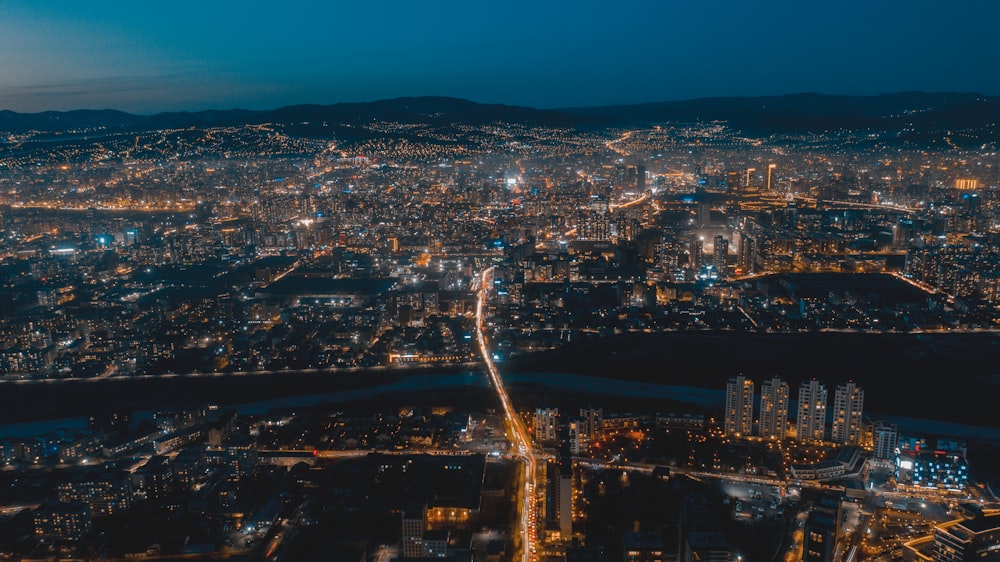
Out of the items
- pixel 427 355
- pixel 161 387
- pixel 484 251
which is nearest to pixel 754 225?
pixel 484 251

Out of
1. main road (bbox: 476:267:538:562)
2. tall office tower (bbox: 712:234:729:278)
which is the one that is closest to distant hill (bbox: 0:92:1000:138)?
tall office tower (bbox: 712:234:729:278)

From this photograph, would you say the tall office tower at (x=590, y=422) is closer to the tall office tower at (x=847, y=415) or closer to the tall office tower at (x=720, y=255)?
the tall office tower at (x=847, y=415)

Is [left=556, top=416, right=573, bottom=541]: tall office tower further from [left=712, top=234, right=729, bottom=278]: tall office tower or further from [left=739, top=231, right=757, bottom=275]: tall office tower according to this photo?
[left=739, top=231, right=757, bottom=275]: tall office tower


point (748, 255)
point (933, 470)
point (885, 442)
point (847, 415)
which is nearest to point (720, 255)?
point (748, 255)

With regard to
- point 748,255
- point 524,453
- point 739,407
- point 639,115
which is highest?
point 639,115

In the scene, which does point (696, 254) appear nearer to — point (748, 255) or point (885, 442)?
point (748, 255)

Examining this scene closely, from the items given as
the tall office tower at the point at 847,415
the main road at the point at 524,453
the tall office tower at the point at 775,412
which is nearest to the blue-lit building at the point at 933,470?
the tall office tower at the point at 847,415

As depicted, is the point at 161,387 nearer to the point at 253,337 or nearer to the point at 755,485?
the point at 253,337
